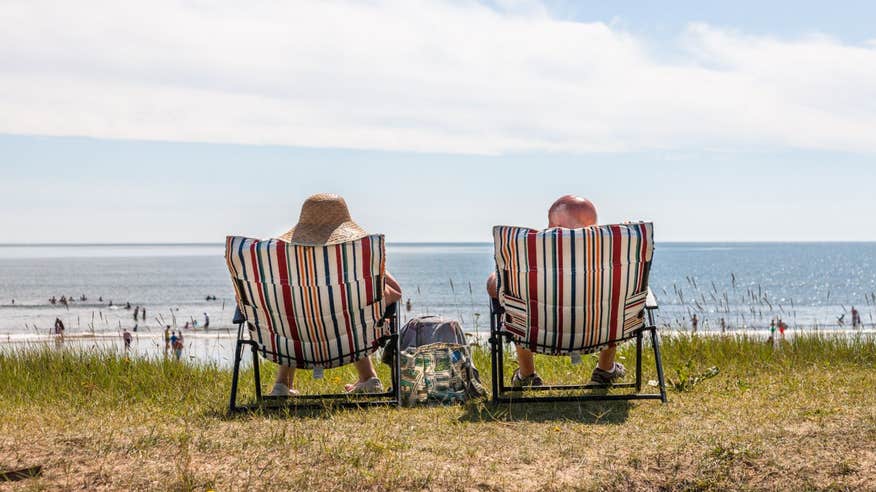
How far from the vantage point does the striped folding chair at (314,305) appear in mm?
4977

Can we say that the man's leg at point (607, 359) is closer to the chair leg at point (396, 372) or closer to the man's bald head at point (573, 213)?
the man's bald head at point (573, 213)

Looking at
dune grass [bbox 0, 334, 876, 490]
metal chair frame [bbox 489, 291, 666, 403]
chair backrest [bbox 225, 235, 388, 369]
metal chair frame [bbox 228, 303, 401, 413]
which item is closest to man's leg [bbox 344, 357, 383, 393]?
metal chair frame [bbox 228, 303, 401, 413]

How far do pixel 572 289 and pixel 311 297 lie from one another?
1.55 m

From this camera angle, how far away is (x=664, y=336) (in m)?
7.73

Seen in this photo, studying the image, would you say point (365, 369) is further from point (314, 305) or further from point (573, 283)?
point (573, 283)

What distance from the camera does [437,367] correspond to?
5.32 meters

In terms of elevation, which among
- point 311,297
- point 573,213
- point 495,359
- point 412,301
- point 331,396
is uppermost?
point 573,213

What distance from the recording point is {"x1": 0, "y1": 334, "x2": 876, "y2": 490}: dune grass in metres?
3.41

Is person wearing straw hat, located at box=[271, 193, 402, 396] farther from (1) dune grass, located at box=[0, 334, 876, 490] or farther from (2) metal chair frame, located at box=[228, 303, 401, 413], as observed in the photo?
(1) dune grass, located at box=[0, 334, 876, 490]

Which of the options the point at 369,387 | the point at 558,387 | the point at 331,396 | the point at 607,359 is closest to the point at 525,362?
the point at 558,387

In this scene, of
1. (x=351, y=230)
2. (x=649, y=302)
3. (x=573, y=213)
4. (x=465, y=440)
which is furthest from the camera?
(x=649, y=302)

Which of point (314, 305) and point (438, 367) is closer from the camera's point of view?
point (314, 305)

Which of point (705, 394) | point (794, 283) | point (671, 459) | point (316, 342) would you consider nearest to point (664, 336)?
point (705, 394)

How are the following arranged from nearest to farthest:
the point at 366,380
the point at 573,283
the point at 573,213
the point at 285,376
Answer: the point at 573,283, the point at 573,213, the point at 285,376, the point at 366,380
